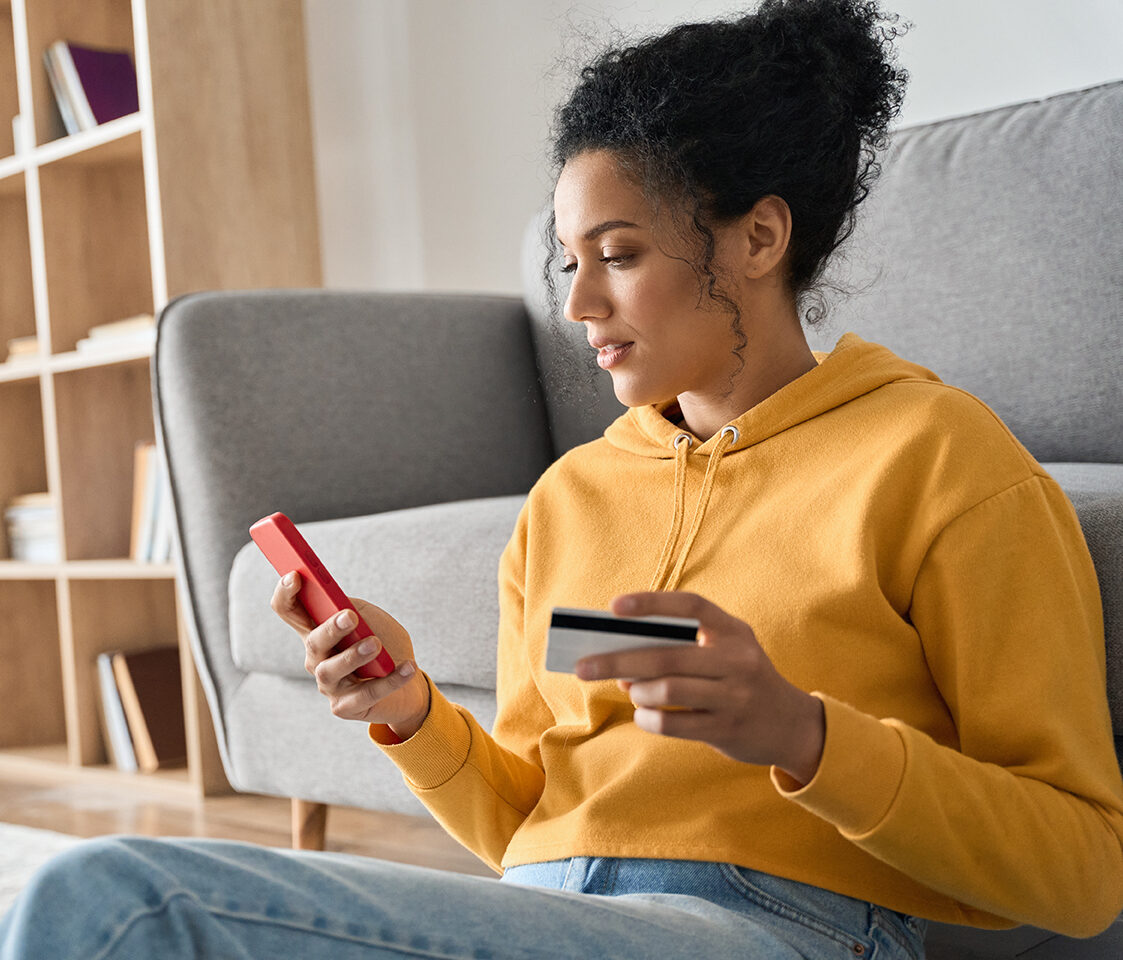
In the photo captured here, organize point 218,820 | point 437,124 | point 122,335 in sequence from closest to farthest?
point 218,820
point 122,335
point 437,124

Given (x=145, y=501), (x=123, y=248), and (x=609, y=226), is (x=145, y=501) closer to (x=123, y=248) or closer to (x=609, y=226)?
(x=123, y=248)

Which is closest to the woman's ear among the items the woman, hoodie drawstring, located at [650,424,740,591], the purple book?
the woman

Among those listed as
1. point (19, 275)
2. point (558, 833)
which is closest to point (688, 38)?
point (558, 833)

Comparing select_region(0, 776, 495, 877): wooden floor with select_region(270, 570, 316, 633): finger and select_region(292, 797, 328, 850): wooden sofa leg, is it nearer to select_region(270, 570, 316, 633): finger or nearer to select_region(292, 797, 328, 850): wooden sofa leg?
select_region(292, 797, 328, 850): wooden sofa leg

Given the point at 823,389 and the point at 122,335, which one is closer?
the point at 823,389

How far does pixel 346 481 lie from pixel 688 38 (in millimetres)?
1002

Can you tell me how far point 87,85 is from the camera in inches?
100

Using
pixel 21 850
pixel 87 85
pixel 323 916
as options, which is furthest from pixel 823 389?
pixel 87 85

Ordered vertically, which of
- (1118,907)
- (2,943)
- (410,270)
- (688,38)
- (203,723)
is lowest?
(203,723)

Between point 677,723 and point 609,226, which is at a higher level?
point 609,226

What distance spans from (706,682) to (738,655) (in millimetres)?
20

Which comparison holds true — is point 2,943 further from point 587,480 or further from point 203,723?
point 203,723

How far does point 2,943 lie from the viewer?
0.50 meters

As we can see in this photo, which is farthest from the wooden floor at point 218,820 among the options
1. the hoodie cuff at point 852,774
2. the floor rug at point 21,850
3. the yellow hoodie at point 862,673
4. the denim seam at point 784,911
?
the hoodie cuff at point 852,774
